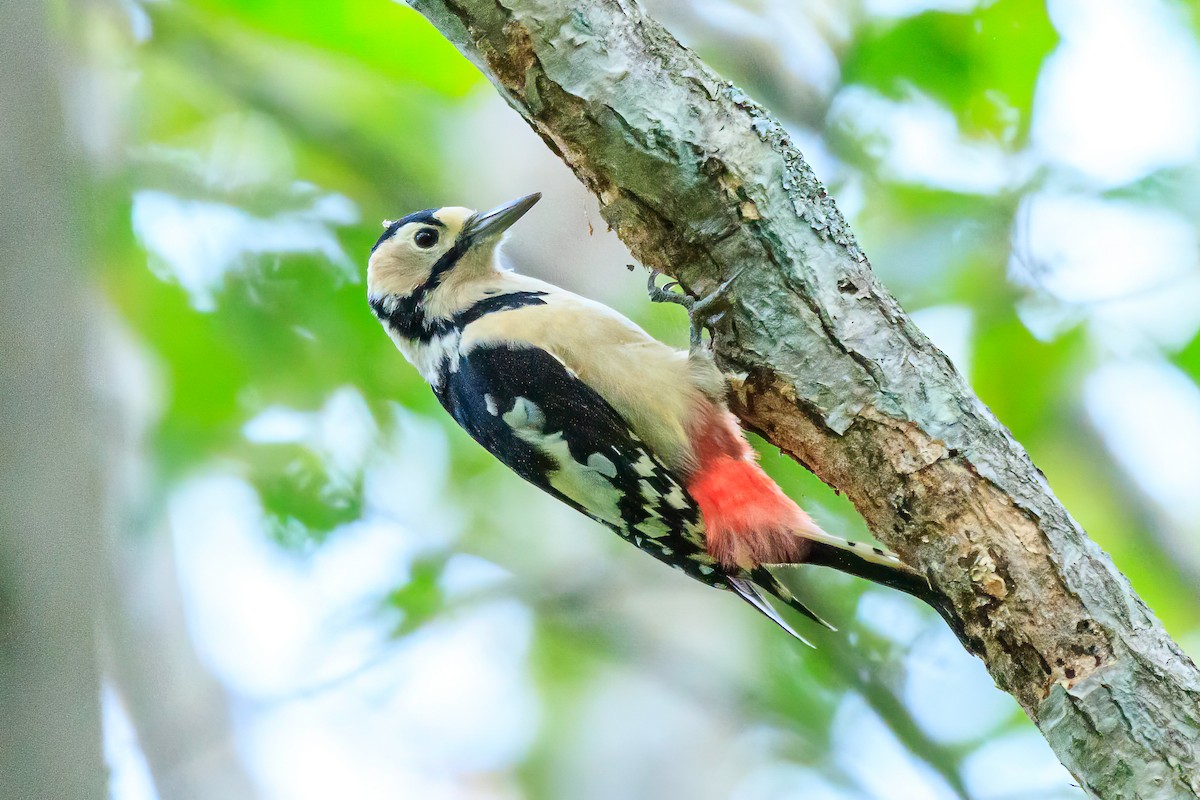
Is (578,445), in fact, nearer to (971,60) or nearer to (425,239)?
(425,239)

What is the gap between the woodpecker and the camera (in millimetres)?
2510

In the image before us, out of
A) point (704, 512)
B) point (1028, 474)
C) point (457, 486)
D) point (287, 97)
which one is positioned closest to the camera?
point (1028, 474)

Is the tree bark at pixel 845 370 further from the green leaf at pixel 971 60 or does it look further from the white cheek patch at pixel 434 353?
the green leaf at pixel 971 60

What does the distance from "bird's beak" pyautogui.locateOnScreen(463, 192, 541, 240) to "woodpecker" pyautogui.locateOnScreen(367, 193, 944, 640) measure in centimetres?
6

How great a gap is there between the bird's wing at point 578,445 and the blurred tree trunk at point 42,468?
38.0 inches

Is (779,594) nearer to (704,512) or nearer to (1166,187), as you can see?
(704,512)

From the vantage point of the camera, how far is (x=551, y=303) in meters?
2.63

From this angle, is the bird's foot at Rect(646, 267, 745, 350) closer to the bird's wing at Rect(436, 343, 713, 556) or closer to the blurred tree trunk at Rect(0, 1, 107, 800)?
Answer: the bird's wing at Rect(436, 343, 713, 556)

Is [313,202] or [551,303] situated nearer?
[551,303]

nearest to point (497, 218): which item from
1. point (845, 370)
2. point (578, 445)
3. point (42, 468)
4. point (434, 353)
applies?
point (434, 353)

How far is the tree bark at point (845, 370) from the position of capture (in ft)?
5.73

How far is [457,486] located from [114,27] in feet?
6.67

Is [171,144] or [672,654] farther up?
[171,144]

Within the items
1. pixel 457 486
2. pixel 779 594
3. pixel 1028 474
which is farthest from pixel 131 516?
pixel 1028 474
